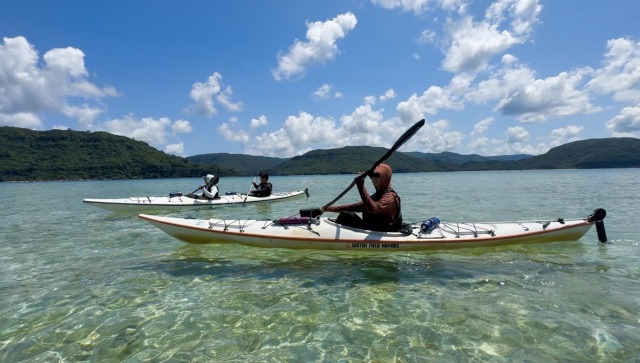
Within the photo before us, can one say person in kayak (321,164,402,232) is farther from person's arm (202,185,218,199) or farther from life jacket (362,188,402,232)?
person's arm (202,185,218,199)

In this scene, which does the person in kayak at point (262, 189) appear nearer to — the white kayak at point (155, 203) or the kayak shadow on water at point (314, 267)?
the white kayak at point (155, 203)

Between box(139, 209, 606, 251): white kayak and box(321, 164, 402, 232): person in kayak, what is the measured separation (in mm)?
268

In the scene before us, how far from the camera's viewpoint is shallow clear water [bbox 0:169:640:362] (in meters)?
5.21

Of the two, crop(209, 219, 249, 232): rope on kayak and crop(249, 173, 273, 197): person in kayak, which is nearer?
crop(209, 219, 249, 232): rope on kayak

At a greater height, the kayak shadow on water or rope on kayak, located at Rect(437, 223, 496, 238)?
rope on kayak, located at Rect(437, 223, 496, 238)

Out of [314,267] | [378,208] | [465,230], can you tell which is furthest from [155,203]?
[465,230]

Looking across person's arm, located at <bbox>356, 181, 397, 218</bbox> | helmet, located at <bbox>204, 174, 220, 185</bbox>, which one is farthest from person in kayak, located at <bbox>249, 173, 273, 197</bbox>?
person's arm, located at <bbox>356, 181, 397, 218</bbox>

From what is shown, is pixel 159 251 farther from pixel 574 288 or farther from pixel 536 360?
pixel 574 288

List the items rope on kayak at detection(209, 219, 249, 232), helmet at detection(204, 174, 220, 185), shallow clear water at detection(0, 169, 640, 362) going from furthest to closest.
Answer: helmet at detection(204, 174, 220, 185) → rope on kayak at detection(209, 219, 249, 232) → shallow clear water at detection(0, 169, 640, 362)

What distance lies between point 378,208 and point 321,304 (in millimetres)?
3686

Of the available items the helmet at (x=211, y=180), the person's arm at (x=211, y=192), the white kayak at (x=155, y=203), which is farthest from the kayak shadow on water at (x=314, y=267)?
the helmet at (x=211, y=180)

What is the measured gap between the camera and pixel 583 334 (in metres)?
5.52

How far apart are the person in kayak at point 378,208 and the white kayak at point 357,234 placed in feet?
0.88

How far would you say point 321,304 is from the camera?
6891 millimetres
